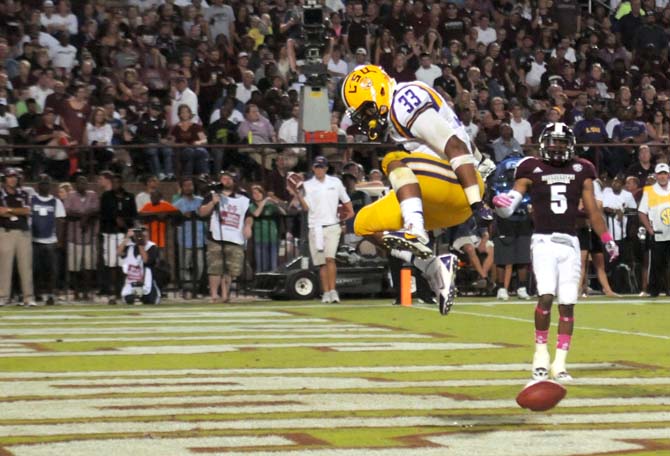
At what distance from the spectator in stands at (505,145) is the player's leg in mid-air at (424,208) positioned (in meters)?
13.3

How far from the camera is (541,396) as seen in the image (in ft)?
30.2

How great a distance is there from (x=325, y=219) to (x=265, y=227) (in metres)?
1.80

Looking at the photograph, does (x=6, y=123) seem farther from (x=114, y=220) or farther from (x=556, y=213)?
(x=556, y=213)

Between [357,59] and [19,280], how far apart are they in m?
7.26

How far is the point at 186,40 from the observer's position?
83.1ft

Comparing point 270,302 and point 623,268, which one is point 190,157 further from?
point 623,268

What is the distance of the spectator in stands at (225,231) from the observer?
71.8ft

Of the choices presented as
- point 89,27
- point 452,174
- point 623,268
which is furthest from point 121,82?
point 452,174

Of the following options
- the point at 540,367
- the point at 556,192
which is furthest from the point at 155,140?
the point at 540,367

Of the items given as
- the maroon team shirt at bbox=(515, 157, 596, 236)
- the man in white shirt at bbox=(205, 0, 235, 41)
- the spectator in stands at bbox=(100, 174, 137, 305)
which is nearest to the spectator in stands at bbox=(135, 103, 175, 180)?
the spectator in stands at bbox=(100, 174, 137, 305)

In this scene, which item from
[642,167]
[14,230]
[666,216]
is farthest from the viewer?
[642,167]

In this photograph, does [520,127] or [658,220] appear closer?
[658,220]

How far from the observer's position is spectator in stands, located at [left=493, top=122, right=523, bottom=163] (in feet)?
78.4

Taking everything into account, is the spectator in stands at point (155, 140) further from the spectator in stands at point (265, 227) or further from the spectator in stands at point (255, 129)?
the spectator in stands at point (265, 227)
